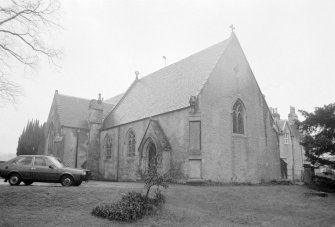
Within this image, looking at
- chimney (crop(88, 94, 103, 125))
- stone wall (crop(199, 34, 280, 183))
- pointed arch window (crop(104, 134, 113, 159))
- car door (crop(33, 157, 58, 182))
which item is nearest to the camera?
car door (crop(33, 157, 58, 182))

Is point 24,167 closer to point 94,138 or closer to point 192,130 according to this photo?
point 192,130

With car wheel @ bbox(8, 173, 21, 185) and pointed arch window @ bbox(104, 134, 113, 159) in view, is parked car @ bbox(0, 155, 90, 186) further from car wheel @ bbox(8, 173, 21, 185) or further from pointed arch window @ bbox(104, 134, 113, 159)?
pointed arch window @ bbox(104, 134, 113, 159)

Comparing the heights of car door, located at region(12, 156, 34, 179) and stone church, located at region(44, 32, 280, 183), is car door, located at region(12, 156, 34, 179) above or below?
below

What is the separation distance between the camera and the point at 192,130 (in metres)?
21.9

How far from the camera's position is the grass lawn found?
10695mm

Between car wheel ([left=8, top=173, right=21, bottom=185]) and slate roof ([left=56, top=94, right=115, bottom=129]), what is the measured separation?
58.0 feet

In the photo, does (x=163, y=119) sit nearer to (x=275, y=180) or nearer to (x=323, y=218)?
(x=275, y=180)

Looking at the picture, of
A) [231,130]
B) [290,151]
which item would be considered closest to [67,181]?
[231,130]

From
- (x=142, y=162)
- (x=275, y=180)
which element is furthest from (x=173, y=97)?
(x=275, y=180)

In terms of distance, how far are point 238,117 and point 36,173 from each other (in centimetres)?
1570

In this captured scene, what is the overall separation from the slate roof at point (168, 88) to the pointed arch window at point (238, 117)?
148 inches

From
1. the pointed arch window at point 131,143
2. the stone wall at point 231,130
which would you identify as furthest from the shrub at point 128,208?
the pointed arch window at point 131,143

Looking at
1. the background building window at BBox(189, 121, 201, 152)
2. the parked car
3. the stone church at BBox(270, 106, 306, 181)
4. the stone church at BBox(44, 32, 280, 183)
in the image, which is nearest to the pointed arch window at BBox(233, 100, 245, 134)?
the stone church at BBox(44, 32, 280, 183)

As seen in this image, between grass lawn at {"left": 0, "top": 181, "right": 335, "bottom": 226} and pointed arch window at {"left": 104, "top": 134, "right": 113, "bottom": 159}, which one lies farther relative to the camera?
pointed arch window at {"left": 104, "top": 134, "right": 113, "bottom": 159}
